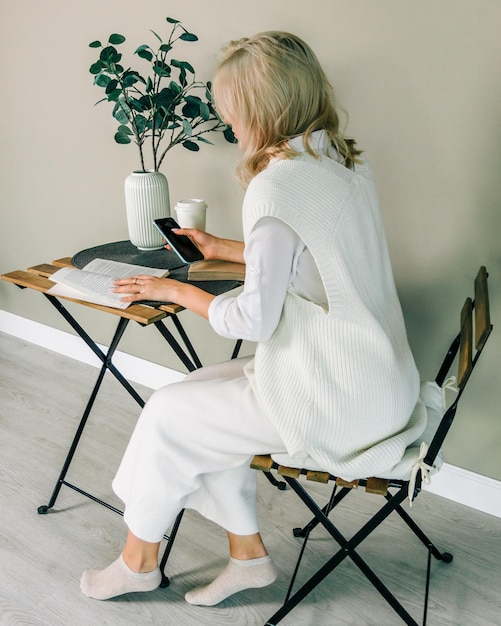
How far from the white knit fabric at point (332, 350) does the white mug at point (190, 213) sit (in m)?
0.60

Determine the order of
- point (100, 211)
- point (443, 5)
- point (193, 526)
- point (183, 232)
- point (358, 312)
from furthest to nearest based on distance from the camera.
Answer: point (100, 211) < point (193, 526) < point (183, 232) < point (443, 5) < point (358, 312)

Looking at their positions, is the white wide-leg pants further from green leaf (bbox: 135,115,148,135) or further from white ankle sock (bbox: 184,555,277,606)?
green leaf (bbox: 135,115,148,135)

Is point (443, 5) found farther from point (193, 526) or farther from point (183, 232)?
point (193, 526)

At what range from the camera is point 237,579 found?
1.58 m

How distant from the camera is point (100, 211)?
2590mm

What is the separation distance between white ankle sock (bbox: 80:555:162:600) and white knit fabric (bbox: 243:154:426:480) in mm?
574

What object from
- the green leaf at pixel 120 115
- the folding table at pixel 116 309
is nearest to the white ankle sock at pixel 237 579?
the folding table at pixel 116 309

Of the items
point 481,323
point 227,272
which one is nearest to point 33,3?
point 227,272

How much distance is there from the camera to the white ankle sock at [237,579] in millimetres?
1576

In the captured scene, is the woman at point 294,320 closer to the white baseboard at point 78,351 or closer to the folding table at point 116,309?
the folding table at point 116,309

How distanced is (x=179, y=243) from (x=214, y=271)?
0.12 metres

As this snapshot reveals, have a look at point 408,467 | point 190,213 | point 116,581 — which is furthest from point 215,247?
point 116,581

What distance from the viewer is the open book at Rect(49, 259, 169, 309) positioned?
1.53m

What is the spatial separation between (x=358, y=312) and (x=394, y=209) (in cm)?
70
